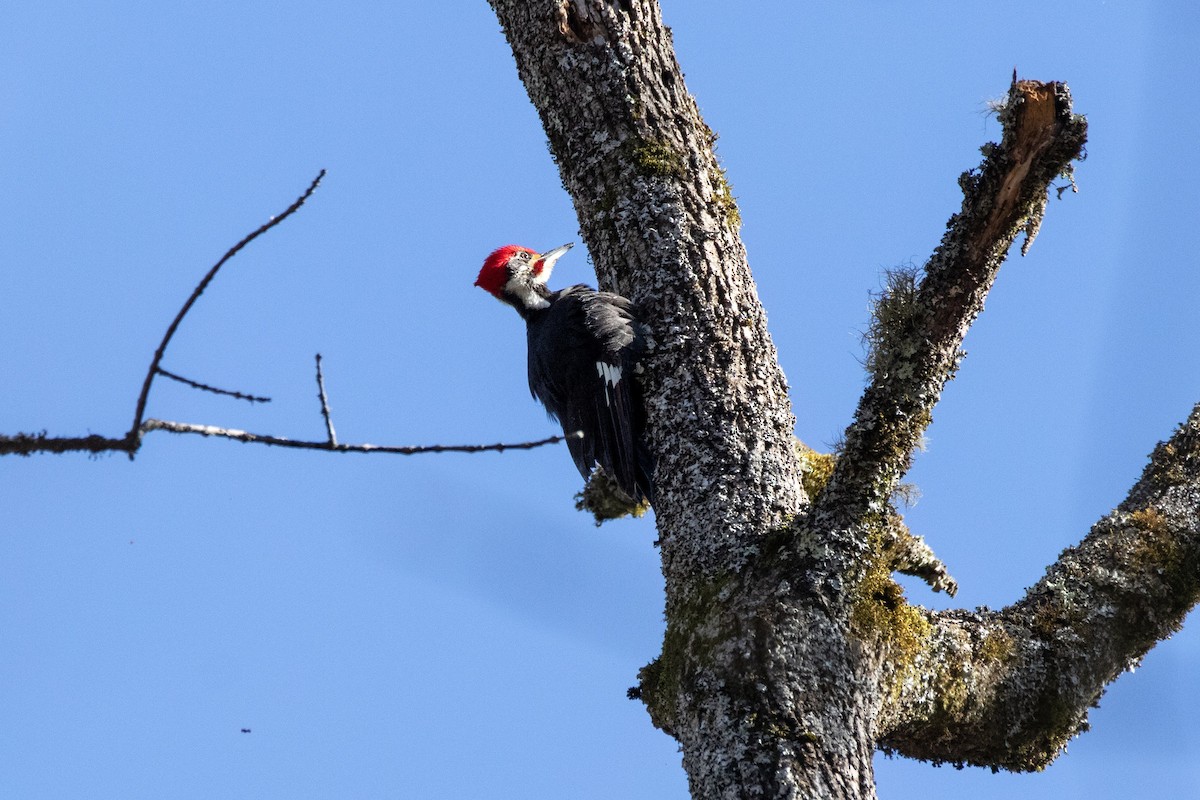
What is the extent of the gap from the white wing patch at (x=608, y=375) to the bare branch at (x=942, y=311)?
1017mm

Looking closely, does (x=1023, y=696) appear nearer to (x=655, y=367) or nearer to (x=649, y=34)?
(x=655, y=367)

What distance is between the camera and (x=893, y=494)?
2.87m

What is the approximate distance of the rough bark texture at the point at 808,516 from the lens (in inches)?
102

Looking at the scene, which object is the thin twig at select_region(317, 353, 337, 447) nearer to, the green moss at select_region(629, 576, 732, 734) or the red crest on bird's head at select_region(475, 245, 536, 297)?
the green moss at select_region(629, 576, 732, 734)

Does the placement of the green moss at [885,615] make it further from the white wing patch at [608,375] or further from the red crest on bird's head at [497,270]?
the red crest on bird's head at [497,270]

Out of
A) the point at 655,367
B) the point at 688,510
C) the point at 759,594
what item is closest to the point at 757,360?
the point at 655,367

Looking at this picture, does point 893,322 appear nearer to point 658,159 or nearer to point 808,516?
point 808,516

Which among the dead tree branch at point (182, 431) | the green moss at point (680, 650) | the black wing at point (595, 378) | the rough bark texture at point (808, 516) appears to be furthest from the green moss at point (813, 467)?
the dead tree branch at point (182, 431)

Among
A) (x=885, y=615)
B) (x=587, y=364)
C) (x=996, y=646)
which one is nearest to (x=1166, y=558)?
(x=996, y=646)

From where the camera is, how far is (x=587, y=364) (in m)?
3.94

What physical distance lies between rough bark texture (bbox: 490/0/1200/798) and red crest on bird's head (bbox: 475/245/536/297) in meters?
1.41

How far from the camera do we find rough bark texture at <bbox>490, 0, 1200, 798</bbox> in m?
2.58

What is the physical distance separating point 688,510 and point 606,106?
1.42m

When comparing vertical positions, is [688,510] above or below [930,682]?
above
